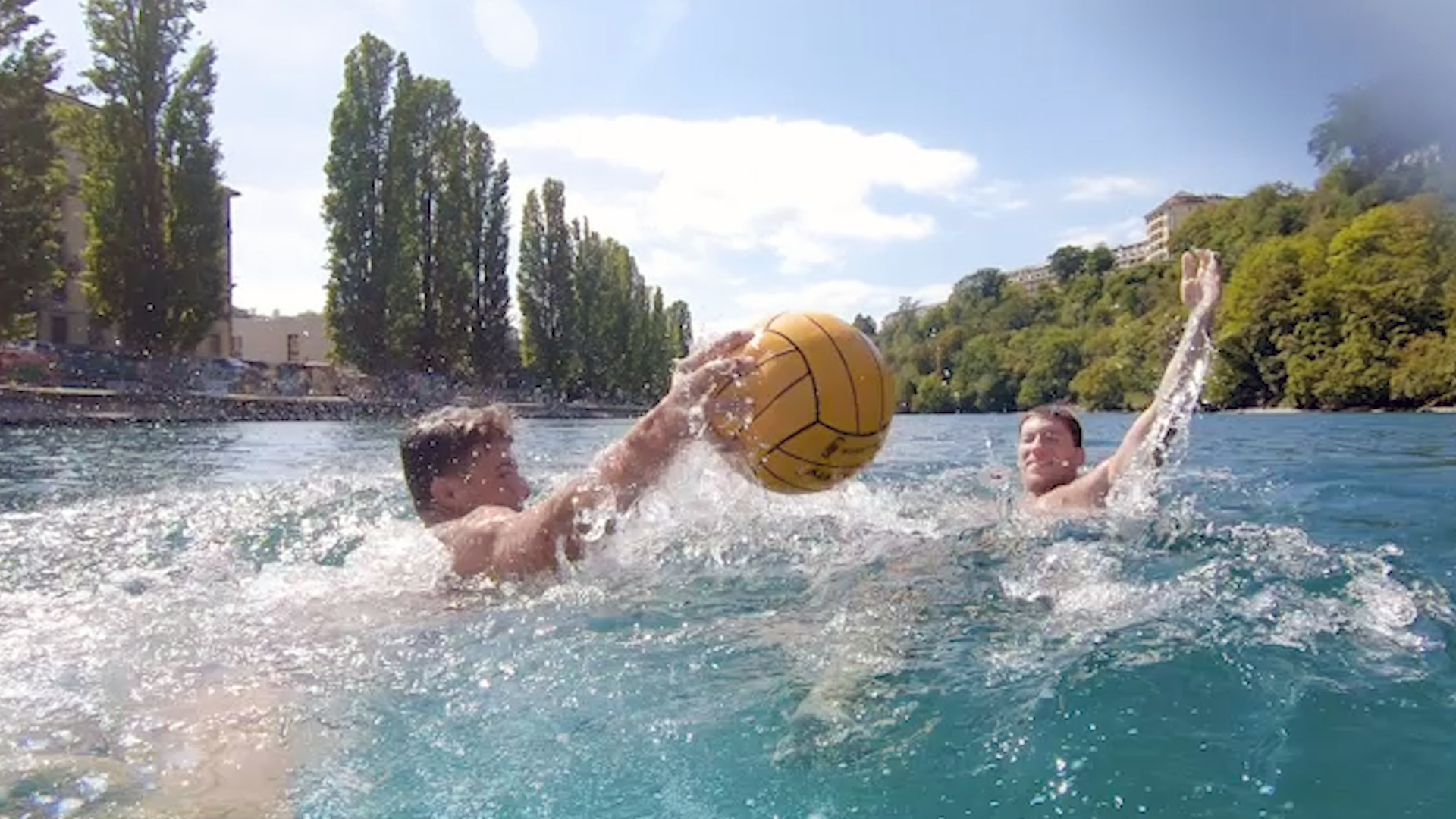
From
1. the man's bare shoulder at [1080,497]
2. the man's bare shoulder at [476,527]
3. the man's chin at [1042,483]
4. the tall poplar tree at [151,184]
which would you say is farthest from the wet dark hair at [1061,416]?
the tall poplar tree at [151,184]

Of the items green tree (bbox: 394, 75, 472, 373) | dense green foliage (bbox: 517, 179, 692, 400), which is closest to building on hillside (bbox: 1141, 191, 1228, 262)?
dense green foliage (bbox: 517, 179, 692, 400)

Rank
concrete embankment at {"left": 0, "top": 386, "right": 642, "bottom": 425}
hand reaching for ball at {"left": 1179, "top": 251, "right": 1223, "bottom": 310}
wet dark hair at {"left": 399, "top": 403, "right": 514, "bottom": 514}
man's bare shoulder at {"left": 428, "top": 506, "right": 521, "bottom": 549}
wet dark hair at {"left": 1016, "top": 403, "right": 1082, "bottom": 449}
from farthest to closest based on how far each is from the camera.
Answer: concrete embankment at {"left": 0, "top": 386, "right": 642, "bottom": 425}, wet dark hair at {"left": 1016, "top": 403, "right": 1082, "bottom": 449}, hand reaching for ball at {"left": 1179, "top": 251, "right": 1223, "bottom": 310}, wet dark hair at {"left": 399, "top": 403, "right": 514, "bottom": 514}, man's bare shoulder at {"left": 428, "top": 506, "right": 521, "bottom": 549}

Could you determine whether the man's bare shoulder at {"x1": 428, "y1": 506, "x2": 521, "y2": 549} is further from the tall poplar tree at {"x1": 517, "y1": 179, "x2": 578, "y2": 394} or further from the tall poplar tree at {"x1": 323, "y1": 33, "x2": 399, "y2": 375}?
the tall poplar tree at {"x1": 517, "y1": 179, "x2": 578, "y2": 394}

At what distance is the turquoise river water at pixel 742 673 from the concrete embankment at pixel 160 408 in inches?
516

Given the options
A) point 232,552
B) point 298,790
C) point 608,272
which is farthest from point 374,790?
point 608,272

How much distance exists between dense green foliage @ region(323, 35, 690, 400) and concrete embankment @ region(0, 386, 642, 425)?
4565 mm

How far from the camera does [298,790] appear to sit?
98.6 inches

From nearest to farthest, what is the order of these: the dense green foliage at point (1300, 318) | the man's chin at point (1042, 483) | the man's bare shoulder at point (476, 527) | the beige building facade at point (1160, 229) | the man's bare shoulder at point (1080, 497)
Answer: the man's bare shoulder at point (476, 527)
the man's bare shoulder at point (1080, 497)
the man's chin at point (1042, 483)
the dense green foliage at point (1300, 318)
the beige building facade at point (1160, 229)

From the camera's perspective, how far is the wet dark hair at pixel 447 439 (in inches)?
166

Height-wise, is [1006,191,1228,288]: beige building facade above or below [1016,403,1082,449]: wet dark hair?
above

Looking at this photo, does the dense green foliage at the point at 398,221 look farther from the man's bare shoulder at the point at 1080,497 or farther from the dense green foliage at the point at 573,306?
the man's bare shoulder at the point at 1080,497

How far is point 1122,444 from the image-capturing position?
6.52 meters

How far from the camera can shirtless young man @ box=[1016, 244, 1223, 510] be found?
18.2 feet

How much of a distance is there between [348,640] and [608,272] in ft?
209
